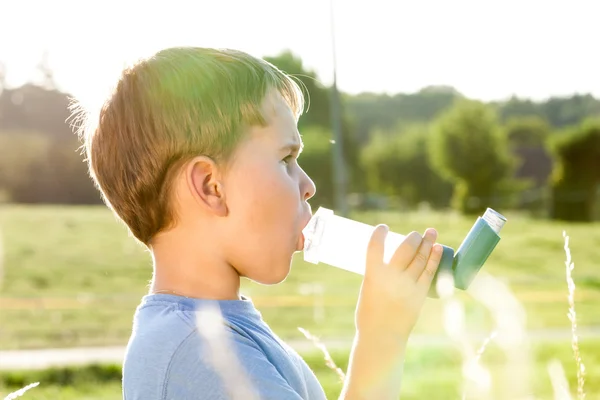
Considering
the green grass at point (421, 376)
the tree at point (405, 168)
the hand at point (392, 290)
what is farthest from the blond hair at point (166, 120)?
the tree at point (405, 168)

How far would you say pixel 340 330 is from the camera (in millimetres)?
14641

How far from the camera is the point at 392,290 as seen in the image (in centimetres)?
163

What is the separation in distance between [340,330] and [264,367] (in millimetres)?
13285

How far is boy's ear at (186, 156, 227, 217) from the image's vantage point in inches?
65.7

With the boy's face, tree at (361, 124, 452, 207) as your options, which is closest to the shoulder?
the boy's face

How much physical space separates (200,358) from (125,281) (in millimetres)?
22552

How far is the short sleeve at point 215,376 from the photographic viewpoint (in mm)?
1465

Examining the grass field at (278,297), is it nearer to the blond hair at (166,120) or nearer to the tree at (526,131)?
the blond hair at (166,120)

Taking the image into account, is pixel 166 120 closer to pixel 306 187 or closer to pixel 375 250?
pixel 306 187

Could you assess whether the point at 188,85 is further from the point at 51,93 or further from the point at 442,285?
the point at 51,93

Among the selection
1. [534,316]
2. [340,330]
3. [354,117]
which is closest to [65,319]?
[340,330]

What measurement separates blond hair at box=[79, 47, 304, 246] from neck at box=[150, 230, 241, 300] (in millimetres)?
72

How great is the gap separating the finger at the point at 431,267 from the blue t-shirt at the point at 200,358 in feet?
1.01

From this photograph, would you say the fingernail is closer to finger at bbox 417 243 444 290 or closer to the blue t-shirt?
finger at bbox 417 243 444 290
